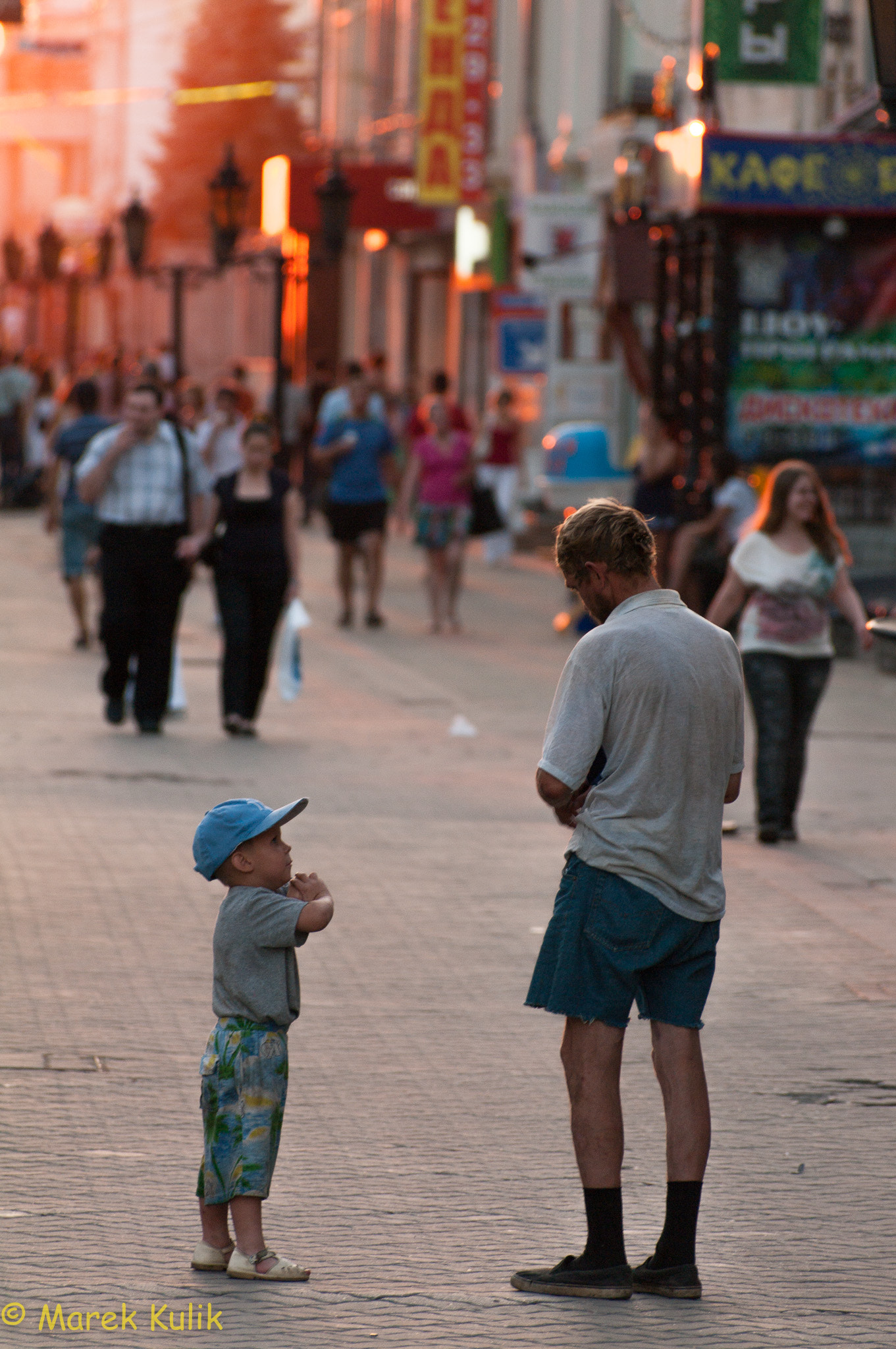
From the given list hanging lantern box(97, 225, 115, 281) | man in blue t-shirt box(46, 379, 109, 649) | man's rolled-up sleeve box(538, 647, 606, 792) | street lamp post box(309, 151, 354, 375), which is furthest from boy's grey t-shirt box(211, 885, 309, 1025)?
hanging lantern box(97, 225, 115, 281)

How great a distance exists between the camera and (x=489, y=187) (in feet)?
107

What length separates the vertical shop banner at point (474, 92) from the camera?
29750mm

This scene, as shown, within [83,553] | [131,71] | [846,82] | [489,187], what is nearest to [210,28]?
[131,71]

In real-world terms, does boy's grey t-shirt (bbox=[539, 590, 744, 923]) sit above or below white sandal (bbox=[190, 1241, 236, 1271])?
above

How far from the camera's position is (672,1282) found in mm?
4453

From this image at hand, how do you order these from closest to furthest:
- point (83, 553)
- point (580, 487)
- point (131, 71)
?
1. point (83, 553)
2. point (580, 487)
3. point (131, 71)

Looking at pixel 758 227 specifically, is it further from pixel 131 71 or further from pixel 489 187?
pixel 131 71

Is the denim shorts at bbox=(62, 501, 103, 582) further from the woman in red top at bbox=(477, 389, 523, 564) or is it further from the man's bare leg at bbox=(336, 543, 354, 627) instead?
the woman in red top at bbox=(477, 389, 523, 564)

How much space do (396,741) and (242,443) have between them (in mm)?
1865

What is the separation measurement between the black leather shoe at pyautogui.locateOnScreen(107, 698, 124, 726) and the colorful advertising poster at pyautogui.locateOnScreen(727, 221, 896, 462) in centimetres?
Answer: 747

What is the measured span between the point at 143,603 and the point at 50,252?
91.6 ft

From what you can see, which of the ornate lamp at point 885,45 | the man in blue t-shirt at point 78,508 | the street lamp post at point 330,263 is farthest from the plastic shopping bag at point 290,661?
the street lamp post at point 330,263

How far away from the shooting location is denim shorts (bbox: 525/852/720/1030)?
14.5ft

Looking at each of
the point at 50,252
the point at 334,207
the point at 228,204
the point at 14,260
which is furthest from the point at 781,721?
the point at 14,260
